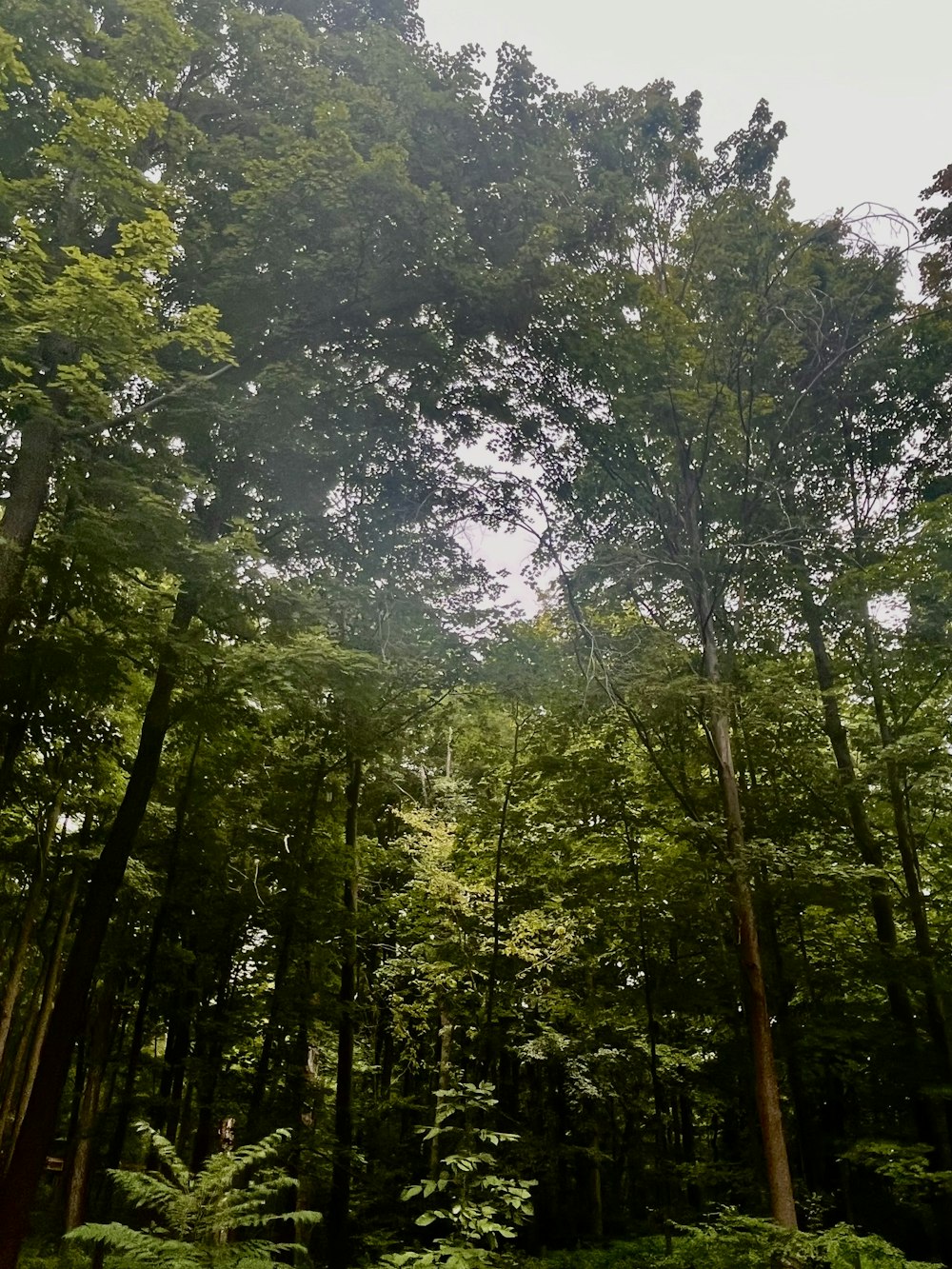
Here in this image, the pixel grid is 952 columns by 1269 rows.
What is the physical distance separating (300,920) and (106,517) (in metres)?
5.84

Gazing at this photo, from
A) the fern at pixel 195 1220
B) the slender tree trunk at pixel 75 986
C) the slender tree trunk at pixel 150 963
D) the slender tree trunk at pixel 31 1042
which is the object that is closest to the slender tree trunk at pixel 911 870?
the fern at pixel 195 1220

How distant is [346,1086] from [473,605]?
626 cm

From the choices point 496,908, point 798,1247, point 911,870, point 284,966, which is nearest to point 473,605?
point 496,908

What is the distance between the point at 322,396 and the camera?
9109mm

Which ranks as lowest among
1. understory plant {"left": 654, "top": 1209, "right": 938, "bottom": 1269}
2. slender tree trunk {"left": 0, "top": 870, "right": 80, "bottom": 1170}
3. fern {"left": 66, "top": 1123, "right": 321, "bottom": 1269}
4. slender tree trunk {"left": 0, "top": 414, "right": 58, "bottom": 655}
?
understory plant {"left": 654, "top": 1209, "right": 938, "bottom": 1269}

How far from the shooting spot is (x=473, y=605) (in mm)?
9828

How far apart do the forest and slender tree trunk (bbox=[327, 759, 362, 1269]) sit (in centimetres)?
6

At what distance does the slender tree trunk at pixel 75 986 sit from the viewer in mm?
7285

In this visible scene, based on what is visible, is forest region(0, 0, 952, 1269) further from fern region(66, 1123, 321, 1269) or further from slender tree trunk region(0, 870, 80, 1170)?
fern region(66, 1123, 321, 1269)

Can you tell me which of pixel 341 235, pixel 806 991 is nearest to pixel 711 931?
pixel 806 991

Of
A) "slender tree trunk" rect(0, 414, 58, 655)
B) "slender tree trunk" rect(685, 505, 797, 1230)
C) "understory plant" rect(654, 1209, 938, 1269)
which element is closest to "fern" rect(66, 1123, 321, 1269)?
"understory plant" rect(654, 1209, 938, 1269)

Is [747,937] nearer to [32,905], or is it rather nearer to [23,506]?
[23,506]

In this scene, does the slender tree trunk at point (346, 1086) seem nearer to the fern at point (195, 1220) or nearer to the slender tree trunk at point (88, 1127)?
the slender tree trunk at point (88, 1127)

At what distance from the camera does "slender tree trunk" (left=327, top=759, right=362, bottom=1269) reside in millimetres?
8703
